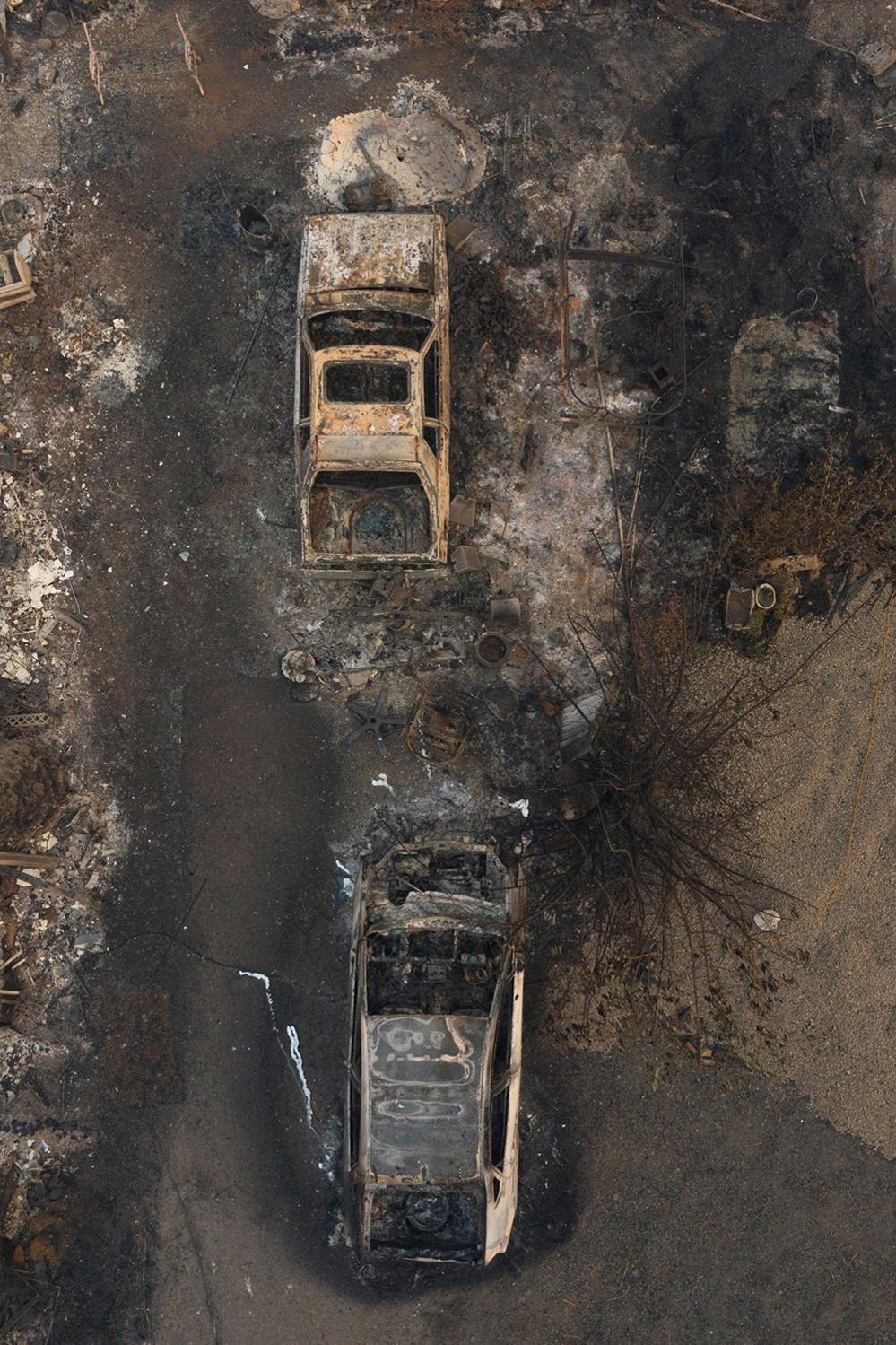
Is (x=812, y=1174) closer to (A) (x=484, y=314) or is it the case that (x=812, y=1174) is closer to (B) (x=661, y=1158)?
(B) (x=661, y=1158)

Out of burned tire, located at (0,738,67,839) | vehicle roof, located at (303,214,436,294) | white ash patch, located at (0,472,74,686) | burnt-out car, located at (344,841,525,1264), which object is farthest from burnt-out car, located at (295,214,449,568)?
burned tire, located at (0,738,67,839)

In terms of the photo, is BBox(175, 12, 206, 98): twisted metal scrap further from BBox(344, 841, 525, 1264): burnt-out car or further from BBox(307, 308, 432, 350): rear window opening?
BBox(344, 841, 525, 1264): burnt-out car

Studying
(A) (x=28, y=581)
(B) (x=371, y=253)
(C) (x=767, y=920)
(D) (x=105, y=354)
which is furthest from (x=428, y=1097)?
(D) (x=105, y=354)

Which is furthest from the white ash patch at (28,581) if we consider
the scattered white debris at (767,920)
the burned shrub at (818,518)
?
the scattered white debris at (767,920)

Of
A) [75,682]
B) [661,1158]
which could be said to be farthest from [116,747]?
[661,1158]

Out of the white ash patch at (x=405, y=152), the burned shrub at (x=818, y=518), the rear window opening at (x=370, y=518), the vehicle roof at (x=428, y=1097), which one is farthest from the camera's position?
the white ash patch at (x=405, y=152)

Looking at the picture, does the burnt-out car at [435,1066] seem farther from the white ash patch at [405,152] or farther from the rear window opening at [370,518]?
the white ash patch at [405,152]
